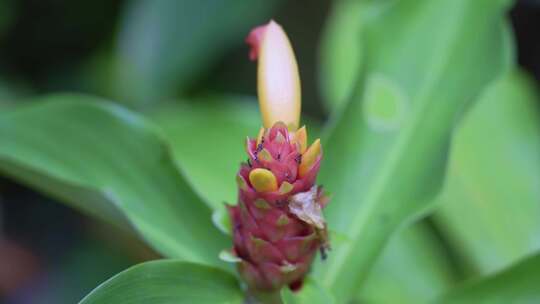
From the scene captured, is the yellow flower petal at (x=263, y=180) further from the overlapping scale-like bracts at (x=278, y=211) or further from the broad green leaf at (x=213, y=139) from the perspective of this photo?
the broad green leaf at (x=213, y=139)

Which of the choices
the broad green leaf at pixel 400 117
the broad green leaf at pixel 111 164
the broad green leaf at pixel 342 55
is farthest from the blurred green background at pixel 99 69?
the broad green leaf at pixel 111 164

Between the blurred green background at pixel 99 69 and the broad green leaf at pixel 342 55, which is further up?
the broad green leaf at pixel 342 55

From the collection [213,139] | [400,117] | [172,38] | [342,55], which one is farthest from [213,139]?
[172,38]

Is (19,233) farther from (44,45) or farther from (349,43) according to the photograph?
(349,43)

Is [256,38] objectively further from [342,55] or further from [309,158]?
[342,55]

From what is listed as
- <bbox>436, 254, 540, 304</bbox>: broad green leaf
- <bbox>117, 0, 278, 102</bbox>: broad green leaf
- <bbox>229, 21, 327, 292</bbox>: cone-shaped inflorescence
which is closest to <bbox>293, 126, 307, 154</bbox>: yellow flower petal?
<bbox>229, 21, 327, 292</bbox>: cone-shaped inflorescence

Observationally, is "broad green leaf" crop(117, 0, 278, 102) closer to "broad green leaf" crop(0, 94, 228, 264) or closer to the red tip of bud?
"broad green leaf" crop(0, 94, 228, 264)

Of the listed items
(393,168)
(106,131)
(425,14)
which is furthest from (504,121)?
(106,131)

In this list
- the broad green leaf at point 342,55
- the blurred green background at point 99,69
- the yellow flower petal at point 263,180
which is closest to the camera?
the yellow flower petal at point 263,180
